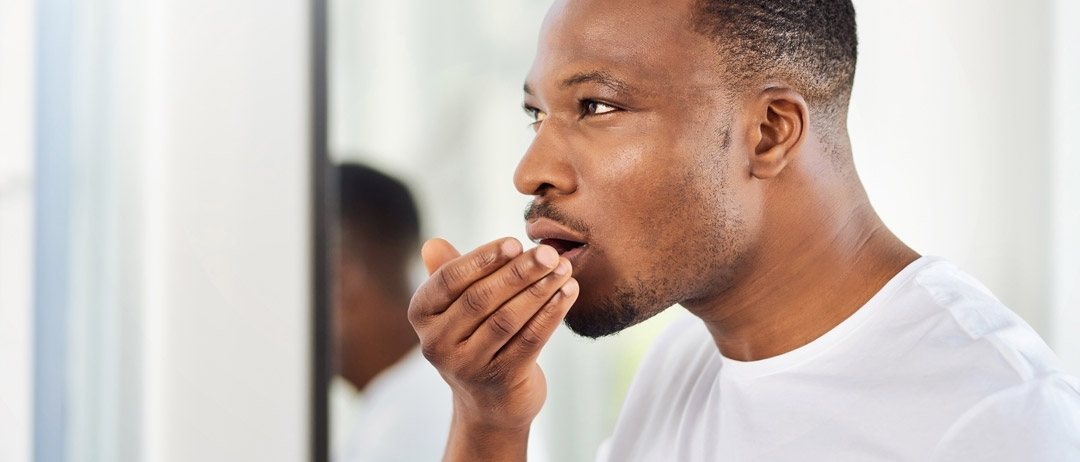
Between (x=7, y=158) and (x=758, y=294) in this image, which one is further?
(x=7, y=158)

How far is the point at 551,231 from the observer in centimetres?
93

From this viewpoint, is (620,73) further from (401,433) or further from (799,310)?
(401,433)

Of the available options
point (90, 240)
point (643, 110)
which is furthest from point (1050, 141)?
point (90, 240)

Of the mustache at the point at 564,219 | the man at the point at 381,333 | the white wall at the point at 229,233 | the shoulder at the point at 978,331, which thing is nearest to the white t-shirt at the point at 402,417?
the man at the point at 381,333

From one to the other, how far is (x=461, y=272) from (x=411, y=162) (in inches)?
34.1

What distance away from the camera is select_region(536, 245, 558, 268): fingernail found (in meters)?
0.78

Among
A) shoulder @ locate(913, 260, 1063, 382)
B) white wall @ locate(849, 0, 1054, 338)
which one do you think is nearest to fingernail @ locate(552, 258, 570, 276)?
shoulder @ locate(913, 260, 1063, 382)

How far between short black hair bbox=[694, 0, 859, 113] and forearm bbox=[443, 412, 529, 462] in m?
0.49

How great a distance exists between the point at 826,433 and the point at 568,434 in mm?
898

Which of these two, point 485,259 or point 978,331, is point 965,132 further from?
point 485,259

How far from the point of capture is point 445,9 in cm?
166

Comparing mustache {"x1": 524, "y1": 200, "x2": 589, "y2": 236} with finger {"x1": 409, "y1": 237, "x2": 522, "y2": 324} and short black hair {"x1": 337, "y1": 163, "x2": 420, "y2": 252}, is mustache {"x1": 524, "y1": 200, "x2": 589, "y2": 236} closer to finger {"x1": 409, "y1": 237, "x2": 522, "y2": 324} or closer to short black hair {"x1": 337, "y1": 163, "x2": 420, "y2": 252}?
finger {"x1": 409, "y1": 237, "x2": 522, "y2": 324}

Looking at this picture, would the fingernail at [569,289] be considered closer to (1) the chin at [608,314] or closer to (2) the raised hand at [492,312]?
(2) the raised hand at [492,312]

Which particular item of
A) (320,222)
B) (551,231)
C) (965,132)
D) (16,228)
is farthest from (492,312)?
(965,132)
